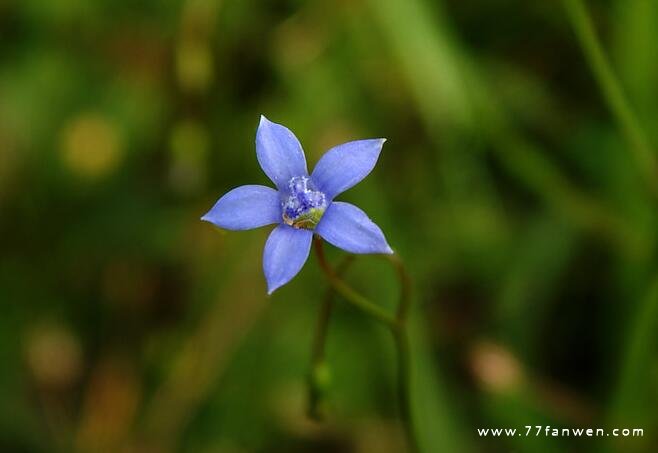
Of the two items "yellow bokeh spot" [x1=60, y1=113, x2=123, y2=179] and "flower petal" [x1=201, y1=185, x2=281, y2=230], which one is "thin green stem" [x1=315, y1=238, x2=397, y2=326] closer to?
"flower petal" [x1=201, y1=185, x2=281, y2=230]

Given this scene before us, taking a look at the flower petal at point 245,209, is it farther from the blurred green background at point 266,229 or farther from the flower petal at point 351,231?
the blurred green background at point 266,229

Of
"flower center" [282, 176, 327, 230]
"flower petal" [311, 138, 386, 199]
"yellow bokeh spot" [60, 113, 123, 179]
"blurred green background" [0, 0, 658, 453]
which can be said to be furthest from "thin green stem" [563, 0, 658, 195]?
"yellow bokeh spot" [60, 113, 123, 179]

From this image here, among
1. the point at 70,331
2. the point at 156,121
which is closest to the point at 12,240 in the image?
the point at 70,331

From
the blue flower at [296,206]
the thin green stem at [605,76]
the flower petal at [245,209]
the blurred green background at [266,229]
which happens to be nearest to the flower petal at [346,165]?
the blue flower at [296,206]

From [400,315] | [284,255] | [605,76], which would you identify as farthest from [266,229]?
[284,255]

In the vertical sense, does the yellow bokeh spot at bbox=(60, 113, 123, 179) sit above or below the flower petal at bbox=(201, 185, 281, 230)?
below

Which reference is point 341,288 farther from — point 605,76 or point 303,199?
point 605,76

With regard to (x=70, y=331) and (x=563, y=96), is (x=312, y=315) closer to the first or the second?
(x=70, y=331)
